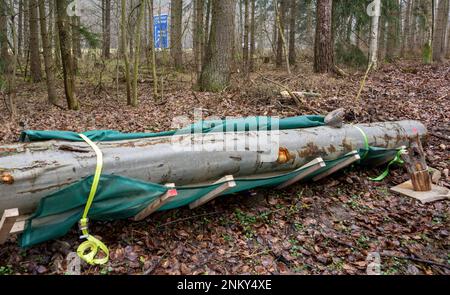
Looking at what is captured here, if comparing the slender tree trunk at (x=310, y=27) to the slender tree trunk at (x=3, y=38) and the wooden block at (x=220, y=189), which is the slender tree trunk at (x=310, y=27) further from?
the wooden block at (x=220, y=189)

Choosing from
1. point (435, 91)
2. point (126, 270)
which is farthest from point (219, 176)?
point (435, 91)

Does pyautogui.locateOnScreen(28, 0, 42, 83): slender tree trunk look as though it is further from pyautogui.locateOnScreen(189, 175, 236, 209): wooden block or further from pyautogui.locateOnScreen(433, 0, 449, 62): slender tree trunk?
pyautogui.locateOnScreen(433, 0, 449, 62): slender tree trunk

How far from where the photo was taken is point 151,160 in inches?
128

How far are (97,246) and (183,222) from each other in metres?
0.90

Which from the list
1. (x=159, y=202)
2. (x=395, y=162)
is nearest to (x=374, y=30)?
(x=395, y=162)

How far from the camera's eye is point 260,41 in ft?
68.0

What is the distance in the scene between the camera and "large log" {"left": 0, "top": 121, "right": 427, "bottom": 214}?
109 inches

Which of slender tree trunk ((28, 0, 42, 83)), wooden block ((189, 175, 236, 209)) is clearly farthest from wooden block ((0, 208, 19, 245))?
slender tree trunk ((28, 0, 42, 83))

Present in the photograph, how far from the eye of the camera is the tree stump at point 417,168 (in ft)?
13.8

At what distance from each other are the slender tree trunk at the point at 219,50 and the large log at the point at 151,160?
4693 millimetres

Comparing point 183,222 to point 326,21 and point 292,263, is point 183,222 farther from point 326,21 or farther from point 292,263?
point 326,21

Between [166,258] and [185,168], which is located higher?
[185,168]

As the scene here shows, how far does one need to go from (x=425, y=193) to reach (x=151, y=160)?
3.30m

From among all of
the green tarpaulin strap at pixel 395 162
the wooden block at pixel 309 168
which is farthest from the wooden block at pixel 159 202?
the green tarpaulin strap at pixel 395 162
